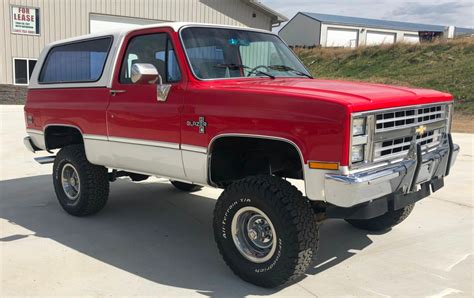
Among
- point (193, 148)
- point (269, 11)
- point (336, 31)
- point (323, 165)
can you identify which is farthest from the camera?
point (336, 31)

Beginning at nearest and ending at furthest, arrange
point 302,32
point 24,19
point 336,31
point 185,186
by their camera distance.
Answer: point 185,186 → point 24,19 → point 336,31 → point 302,32

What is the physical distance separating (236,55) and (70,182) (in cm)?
268

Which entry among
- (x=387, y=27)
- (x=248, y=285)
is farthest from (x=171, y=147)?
(x=387, y=27)

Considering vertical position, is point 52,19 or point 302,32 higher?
point 302,32

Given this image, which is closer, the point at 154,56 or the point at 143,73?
the point at 143,73

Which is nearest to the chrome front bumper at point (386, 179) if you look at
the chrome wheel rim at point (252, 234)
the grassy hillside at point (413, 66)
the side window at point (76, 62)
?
the chrome wheel rim at point (252, 234)

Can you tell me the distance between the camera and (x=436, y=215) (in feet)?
18.8

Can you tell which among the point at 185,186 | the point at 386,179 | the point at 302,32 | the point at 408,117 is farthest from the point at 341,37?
the point at 386,179

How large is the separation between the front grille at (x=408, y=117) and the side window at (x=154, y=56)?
72.0 inches

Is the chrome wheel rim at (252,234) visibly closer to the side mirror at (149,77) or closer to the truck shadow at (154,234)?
the truck shadow at (154,234)

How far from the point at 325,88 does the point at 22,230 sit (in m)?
3.57

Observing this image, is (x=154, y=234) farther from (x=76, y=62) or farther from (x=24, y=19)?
(x=24, y=19)

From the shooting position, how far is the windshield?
435 centimetres

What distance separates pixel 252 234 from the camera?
→ 3.89 meters
